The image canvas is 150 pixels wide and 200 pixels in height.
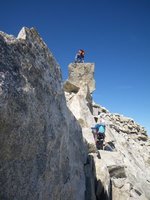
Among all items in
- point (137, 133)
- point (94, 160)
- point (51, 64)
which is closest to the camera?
point (51, 64)

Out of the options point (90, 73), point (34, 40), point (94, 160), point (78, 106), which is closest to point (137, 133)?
point (90, 73)

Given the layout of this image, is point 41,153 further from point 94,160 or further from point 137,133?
point 137,133

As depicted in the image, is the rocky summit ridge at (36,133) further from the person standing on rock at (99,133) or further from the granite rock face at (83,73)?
the granite rock face at (83,73)

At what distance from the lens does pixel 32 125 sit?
656cm

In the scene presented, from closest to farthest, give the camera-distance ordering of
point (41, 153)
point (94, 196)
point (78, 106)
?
1. point (41, 153)
2. point (94, 196)
3. point (78, 106)

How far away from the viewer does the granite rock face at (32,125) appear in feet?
18.4

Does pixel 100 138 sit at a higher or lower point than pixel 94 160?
higher

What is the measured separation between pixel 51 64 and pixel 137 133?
32.4 m

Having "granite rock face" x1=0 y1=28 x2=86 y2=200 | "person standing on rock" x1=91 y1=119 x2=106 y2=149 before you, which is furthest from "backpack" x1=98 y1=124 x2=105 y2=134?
"granite rock face" x1=0 y1=28 x2=86 y2=200

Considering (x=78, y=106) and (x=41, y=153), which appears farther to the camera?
(x=78, y=106)

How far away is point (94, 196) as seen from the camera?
11.5 metres

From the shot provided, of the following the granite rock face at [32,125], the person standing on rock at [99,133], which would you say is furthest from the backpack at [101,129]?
the granite rock face at [32,125]

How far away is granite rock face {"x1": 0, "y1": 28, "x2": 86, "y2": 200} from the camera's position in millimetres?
5609

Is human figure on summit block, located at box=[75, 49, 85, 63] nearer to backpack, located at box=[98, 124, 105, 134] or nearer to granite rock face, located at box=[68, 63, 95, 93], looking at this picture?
granite rock face, located at box=[68, 63, 95, 93]
